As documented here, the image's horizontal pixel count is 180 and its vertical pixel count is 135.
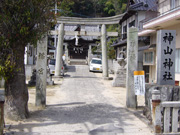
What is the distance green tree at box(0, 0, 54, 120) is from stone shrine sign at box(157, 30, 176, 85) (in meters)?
3.83

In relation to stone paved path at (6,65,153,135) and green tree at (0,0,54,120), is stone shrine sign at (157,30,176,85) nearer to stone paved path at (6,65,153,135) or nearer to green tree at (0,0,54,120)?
stone paved path at (6,65,153,135)

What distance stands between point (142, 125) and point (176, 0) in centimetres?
1002

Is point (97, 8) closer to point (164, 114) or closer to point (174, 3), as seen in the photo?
point (174, 3)

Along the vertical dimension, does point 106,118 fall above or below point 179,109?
below

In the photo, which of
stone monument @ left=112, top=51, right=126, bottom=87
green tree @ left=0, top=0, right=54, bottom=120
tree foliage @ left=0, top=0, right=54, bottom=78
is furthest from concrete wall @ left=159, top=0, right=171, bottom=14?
tree foliage @ left=0, top=0, right=54, bottom=78

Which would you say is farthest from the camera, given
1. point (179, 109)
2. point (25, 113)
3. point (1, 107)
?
point (25, 113)

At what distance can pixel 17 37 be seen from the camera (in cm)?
611

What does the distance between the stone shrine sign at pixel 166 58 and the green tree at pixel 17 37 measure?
151 inches

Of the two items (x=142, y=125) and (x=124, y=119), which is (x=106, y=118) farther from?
(x=142, y=125)

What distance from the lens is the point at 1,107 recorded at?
15.9 feet

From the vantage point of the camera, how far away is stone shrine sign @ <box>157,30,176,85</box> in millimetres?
6918

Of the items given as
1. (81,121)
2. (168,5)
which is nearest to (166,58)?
(81,121)

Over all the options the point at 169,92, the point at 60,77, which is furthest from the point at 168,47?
the point at 60,77

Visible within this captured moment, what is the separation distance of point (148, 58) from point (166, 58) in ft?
33.3
